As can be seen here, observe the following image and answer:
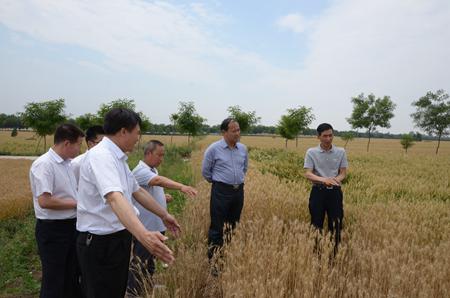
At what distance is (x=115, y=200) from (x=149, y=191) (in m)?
1.71

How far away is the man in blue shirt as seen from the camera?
183 inches

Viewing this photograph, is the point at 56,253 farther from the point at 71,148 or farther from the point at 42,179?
the point at 71,148

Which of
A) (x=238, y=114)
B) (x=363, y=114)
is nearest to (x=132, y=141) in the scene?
(x=238, y=114)

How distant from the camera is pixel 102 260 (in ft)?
7.72

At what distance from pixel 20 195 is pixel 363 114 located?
39.0m

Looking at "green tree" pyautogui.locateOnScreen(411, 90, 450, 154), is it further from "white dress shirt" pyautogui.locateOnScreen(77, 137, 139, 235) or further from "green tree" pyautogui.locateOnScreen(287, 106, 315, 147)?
"white dress shirt" pyautogui.locateOnScreen(77, 137, 139, 235)

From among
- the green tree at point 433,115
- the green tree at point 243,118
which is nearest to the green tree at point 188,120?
the green tree at point 243,118

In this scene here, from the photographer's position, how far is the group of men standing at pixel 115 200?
2.21 meters

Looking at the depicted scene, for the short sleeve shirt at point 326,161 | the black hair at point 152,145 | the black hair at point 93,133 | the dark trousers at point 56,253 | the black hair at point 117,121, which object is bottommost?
the dark trousers at point 56,253

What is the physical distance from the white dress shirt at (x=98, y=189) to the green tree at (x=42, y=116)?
35.8 m

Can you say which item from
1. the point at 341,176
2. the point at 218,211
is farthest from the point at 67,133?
the point at 341,176

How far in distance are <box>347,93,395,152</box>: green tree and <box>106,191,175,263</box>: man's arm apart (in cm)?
4325

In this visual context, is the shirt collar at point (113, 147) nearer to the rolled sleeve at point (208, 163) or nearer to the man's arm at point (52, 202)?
the man's arm at point (52, 202)

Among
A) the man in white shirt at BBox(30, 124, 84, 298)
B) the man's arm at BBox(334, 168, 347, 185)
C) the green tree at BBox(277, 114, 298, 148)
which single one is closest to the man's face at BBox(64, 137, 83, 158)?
the man in white shirt at BBox(30, 124, 84, 298)
